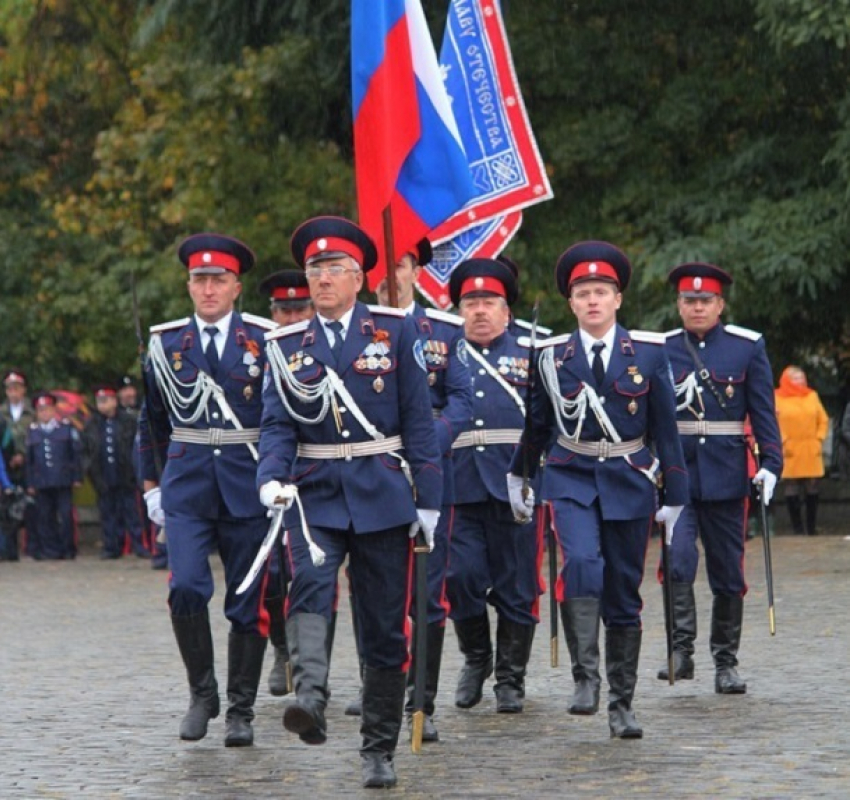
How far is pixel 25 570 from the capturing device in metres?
23.8

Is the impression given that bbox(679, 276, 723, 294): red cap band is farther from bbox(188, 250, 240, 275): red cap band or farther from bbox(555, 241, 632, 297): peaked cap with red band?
bbox(188, 250, 240, 275): red cap band

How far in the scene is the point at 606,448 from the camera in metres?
9.70

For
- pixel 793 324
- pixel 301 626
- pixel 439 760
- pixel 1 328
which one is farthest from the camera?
pixel 1 328

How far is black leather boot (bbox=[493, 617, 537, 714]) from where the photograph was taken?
34.5 ft

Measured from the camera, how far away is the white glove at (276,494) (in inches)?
323

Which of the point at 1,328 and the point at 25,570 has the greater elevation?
the point at 1,328

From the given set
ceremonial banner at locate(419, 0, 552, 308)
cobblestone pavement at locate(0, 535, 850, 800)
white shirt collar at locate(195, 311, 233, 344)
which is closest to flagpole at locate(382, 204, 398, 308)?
white shirt collar at locate(195, 311, 233, 344)

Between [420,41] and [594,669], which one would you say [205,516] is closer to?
[594,669]

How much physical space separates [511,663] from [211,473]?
186 cm

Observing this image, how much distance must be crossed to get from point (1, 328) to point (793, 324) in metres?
11.3

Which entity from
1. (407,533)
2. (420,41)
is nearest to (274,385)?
(407,533)

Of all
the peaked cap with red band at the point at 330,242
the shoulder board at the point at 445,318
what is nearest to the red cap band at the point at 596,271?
the shoulder board at the point at 445,318

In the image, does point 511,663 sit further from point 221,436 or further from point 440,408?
point 221,436

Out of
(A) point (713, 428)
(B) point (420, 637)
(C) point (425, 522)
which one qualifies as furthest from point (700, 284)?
(B) point (420, 637)
